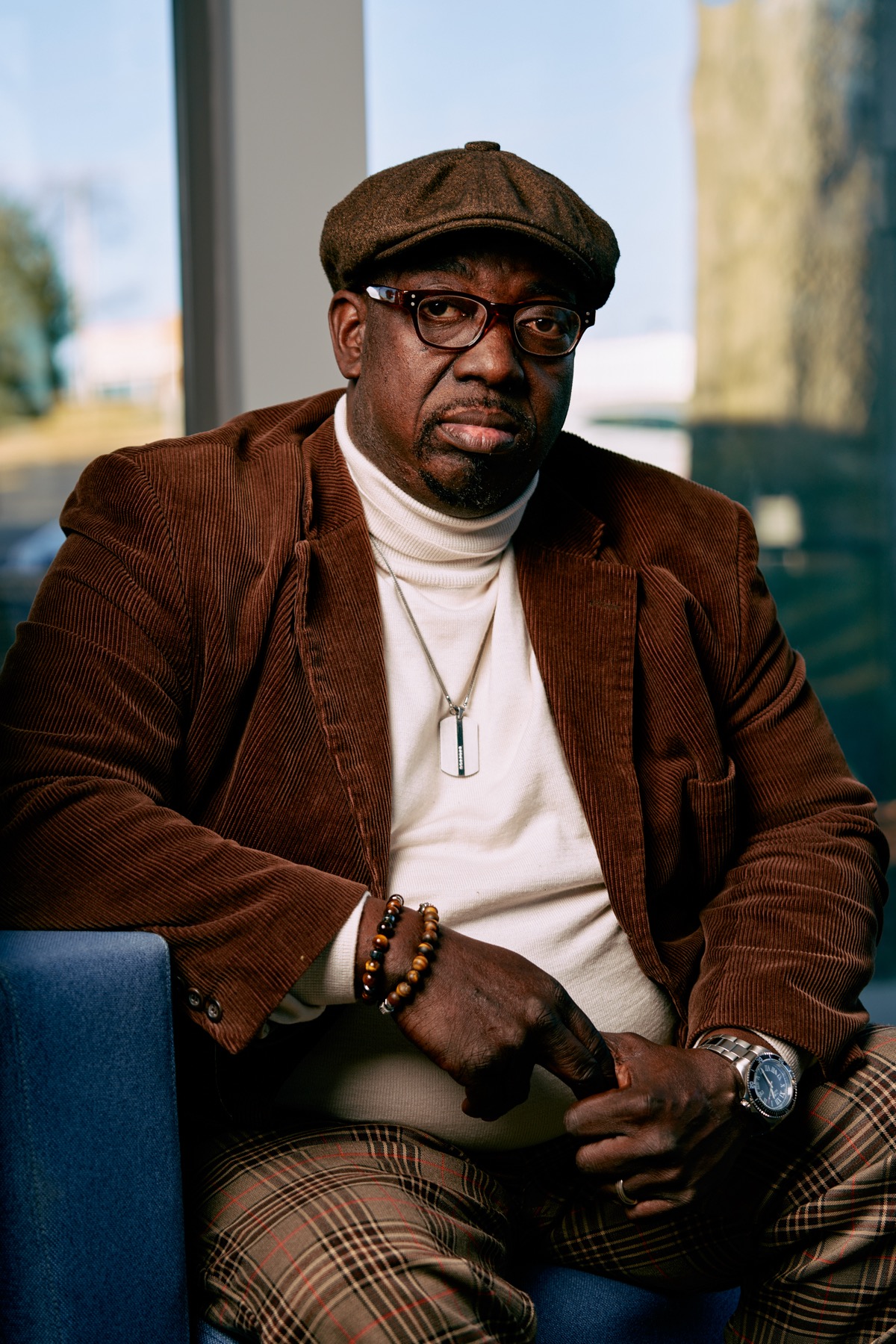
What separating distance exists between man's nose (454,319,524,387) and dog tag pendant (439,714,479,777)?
398 millimetres

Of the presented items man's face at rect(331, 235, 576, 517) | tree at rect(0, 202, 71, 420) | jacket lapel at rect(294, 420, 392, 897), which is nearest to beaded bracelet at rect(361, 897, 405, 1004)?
jacket lapel at rect(294, 420, 392, 897)

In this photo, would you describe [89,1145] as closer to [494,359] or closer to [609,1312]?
[609,1312]

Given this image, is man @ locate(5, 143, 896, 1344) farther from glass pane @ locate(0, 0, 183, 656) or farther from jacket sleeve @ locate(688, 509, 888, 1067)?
glass pane @ locate(0, 0, 183, 656)

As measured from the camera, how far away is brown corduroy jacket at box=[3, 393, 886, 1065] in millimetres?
1338

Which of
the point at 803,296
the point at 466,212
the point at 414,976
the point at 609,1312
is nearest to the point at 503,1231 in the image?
the point at 609,1312

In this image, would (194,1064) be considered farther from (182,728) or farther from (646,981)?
(646,981)

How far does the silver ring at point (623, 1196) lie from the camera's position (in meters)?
1.38

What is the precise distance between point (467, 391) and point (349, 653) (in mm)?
334

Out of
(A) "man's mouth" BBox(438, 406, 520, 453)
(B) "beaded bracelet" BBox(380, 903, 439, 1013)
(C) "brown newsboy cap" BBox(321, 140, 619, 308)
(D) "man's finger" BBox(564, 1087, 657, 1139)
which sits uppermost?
(C) "brown newsboy cap" BBox(321, 140, 619, 308)

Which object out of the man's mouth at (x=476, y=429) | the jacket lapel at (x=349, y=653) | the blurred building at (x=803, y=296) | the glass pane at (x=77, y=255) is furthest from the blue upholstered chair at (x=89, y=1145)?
the blurred building at (x=803, y=296)

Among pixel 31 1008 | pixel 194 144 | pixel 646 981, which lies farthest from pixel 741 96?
pixel 31 1008

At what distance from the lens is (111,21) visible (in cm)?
257

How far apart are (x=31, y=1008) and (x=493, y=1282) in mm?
493

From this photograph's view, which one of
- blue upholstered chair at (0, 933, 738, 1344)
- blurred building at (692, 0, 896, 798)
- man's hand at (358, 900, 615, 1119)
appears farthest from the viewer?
blurred building at (692, 0, 896, 798)
